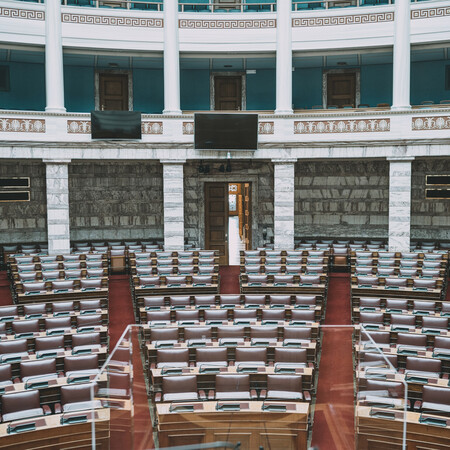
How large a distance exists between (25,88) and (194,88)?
567 cm

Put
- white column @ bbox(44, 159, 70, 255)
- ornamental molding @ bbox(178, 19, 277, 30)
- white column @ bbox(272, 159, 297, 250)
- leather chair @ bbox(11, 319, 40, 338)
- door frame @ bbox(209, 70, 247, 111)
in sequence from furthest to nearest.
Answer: door frame @ bbox(209, 70, 247, 111) < ornamental molding @ bbox(178, 19, 277, 30) < white column @ bbox(272, 159, 297, 250) < white column @ bbox(44, 159, 70, 255) < leather chair @ bbox(11, 319, 40, 338)

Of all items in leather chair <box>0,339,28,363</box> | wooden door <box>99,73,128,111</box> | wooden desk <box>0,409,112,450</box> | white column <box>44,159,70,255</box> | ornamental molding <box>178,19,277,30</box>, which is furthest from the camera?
wooden door <box>99,73,128,111</box>

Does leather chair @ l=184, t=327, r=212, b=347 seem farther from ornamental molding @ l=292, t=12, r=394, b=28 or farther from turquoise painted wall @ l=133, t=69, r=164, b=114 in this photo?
turquoise painted wall @ l=133, t=69, r=164, b=114

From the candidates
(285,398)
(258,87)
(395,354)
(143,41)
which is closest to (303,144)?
(258,87)

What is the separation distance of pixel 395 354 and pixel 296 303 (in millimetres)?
2912

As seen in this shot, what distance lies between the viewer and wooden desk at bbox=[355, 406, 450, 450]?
5.83 metres

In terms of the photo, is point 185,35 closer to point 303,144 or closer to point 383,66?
point 303,144

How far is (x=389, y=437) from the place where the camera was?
605cm

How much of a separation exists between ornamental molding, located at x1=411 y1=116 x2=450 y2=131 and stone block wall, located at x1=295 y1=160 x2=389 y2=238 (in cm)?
308

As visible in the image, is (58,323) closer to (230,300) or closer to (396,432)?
(230,300)

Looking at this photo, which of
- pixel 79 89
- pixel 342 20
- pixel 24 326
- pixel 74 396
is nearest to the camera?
pixel 74 396

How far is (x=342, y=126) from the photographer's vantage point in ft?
48.9

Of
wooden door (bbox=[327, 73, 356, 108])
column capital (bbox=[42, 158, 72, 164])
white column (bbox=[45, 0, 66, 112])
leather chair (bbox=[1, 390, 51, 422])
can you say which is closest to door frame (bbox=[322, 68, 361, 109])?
wooden door (bbox=[327, 73, 356, 108])

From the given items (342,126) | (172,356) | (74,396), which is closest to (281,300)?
(172,356)
